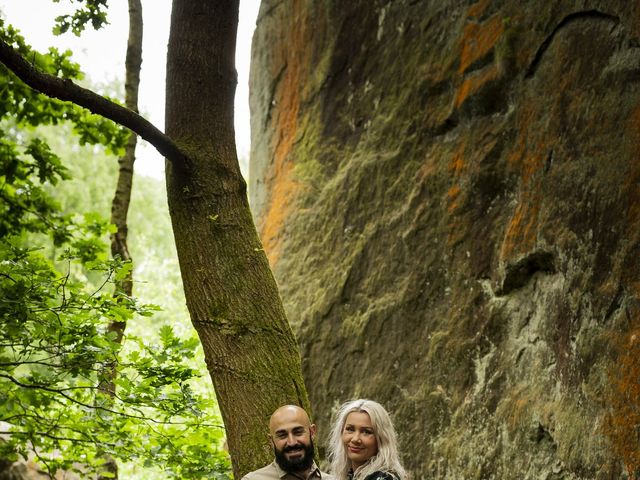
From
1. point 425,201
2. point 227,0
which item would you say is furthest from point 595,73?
point 227,0

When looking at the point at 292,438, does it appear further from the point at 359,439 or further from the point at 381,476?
the point at 381,476

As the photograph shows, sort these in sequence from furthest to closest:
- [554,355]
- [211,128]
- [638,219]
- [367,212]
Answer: [367,212], [554,355], [638,219], [211,128]

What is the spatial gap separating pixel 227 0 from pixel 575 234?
2812 mm

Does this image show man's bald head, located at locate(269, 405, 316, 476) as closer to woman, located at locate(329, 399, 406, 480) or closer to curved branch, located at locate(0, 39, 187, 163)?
woman, located at locate(329, 399, 406, 480)

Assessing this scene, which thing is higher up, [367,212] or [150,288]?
[150,288]

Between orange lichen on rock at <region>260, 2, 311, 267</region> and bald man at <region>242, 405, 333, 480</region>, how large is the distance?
4.01 m

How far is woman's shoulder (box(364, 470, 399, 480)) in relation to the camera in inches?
130

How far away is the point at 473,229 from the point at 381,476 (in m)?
3.00

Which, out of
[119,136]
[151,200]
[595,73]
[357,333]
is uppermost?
[151,200]

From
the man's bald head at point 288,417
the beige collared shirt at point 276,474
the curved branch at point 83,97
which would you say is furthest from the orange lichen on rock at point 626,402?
the curved branch at point 83,97

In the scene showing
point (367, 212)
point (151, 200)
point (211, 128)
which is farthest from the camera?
point (151, 200)

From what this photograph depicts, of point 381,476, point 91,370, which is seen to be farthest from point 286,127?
point 381,476

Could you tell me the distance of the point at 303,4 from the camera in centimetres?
812

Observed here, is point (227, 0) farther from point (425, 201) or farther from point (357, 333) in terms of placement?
point (357, 333)
